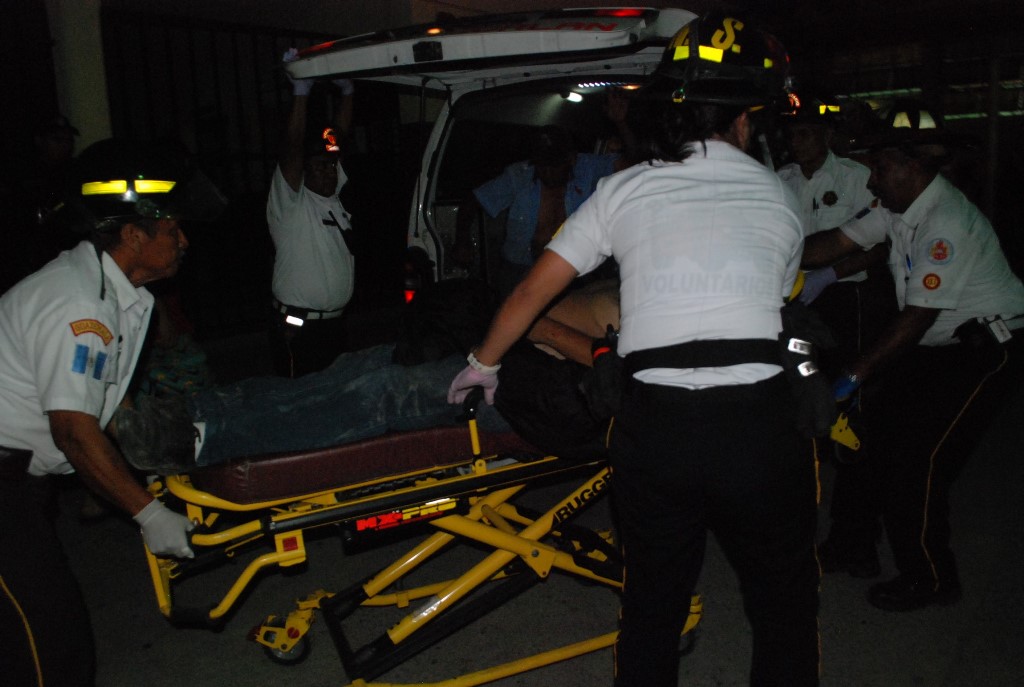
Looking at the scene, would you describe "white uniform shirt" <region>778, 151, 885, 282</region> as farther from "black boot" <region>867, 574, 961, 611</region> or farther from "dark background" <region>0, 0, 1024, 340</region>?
"black boot" <region>867, 574, 961, 611</region>

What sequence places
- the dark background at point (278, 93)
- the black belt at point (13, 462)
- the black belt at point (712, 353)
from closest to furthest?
the black belt at point (712, 353)
the black belt at point (13, 462)
the dark background at point (278, 93)

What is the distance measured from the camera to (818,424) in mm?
1960

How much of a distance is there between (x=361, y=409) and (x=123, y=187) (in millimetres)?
955

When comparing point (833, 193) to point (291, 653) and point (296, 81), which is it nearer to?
point (296, 81)

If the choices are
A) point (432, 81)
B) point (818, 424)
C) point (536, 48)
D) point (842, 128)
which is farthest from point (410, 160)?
point (818, 424)

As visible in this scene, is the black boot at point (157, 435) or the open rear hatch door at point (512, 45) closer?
the black boot at point (157, 435)

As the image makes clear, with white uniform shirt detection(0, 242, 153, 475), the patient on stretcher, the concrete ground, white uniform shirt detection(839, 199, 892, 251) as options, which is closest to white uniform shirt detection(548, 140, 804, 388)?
the patient on stretcher

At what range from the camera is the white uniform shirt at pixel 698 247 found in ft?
6.16

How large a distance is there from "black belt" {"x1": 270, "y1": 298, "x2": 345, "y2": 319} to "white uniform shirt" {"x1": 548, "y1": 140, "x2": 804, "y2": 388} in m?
2.90

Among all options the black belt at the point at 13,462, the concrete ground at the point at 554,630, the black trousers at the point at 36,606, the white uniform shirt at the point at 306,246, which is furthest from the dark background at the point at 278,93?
the black trousers at the point at 36,606

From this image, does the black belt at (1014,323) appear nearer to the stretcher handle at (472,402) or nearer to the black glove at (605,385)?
the black glove at (605,385)

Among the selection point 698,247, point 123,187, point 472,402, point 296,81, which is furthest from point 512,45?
point 698,247

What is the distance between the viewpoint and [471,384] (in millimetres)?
2422

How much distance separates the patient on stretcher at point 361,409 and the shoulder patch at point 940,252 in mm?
1136
